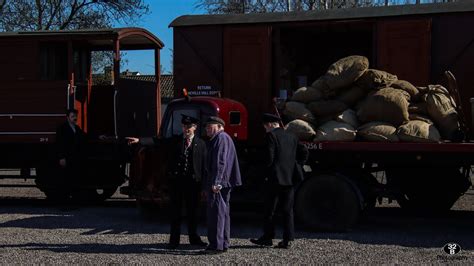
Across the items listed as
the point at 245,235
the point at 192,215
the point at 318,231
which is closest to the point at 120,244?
the point at 192,215

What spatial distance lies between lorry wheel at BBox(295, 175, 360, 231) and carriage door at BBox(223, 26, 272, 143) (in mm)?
1577

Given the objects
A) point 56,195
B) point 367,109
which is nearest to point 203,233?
point 367,109

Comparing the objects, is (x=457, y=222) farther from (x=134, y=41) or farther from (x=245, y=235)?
(x=134, y=41)

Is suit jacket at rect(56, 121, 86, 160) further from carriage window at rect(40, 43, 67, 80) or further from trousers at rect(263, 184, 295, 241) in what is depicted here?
trousers at rect(263, 184, 295, 241)

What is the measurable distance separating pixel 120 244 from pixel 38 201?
17.5 ft

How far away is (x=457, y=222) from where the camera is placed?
33.1ft

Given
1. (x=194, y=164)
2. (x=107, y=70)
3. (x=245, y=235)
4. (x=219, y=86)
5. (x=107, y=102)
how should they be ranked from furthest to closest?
1. (x=107, y=70)
2. (x=107, y=102)
3. (x=219, y=86)
4. (x=245, y=235)
5. (x=194, y=164)

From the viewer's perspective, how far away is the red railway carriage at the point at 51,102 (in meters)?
11.7

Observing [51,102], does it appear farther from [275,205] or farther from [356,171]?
[356,171]

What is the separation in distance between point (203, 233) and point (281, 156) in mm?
1889

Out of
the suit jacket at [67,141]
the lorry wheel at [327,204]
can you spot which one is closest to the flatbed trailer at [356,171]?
the lorry wheel at [327,204]

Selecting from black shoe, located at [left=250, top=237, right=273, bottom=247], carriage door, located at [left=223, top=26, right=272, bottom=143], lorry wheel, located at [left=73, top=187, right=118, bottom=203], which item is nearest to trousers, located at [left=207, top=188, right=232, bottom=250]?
black shoe, located at [left=250, top=237, right=273, bottom=247]

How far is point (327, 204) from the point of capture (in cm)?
914

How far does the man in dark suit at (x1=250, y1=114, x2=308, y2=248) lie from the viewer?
26.3ft
